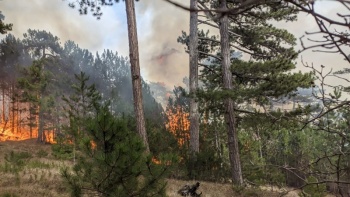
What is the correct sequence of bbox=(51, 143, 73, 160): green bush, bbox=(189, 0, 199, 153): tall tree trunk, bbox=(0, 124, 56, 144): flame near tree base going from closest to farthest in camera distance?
bbox=(189, 0, 199, 153): tall tree trunk → bbox=(51, 143, 73, 160): green bush → bbox=(0, 124, 56, 144): flame near tree base

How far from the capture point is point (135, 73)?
9461 millimetres

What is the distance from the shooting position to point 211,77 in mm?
12312

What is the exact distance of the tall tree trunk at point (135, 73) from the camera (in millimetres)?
9336

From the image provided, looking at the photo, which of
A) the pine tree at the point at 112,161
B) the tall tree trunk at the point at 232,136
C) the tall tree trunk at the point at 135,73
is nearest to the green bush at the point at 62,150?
the tall tree trunk at the point at 135,73

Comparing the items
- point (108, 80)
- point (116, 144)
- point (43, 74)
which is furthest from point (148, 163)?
point (108, 80)

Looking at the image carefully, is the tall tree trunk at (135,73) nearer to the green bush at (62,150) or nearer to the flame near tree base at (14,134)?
the green bush at (62,150)

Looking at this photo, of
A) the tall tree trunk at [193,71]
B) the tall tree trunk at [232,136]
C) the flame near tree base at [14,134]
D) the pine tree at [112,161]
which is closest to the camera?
the pine tree at [112,161]

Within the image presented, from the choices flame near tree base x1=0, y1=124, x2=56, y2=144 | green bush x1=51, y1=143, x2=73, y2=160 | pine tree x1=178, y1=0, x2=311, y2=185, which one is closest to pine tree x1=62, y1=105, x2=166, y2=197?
pine tree x1=178, y1=0, x2=311, y2=185

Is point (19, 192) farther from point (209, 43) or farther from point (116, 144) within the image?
point (209, 43)

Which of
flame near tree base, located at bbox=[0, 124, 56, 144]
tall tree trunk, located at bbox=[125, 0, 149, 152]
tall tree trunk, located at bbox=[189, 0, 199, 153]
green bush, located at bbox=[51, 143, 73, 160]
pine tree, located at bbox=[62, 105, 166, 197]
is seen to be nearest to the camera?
pine tree, located at bbox=[62, 105, 166, 197]

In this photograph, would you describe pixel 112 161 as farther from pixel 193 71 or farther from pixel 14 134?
pixel 14 134

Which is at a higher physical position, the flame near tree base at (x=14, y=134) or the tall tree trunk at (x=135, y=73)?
the tall tree trunk at (x=135, y=73)

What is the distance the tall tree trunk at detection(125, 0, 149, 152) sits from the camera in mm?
9336

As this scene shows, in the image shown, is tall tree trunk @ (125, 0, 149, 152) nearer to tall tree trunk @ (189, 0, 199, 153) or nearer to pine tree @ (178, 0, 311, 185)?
pine tree @ (178, 0, 311, 185)
